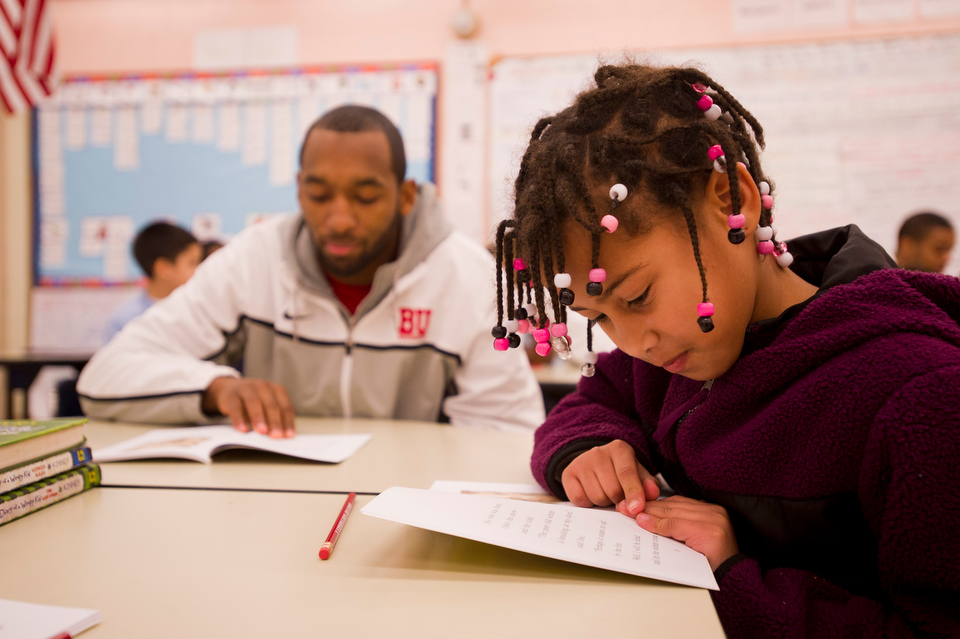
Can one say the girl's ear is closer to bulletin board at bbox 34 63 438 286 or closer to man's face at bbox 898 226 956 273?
man's face at bbox 898 226 956 273

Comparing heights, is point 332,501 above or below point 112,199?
below

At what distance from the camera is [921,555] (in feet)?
1.62

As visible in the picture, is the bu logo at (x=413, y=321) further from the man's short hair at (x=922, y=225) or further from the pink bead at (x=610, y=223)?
the man's short hair at (x=922, y=225)

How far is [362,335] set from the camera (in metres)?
1.49

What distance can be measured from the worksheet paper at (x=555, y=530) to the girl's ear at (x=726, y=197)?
1.09 ft

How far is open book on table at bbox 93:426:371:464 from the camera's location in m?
0.95

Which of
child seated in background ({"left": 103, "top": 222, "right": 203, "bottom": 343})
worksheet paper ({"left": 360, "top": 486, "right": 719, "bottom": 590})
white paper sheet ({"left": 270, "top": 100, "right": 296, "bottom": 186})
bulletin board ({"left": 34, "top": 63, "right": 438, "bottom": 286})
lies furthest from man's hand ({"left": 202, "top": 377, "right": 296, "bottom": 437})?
white paper sheet ({"left": 270, "top": 100, "right": 296, "bottom": 186})

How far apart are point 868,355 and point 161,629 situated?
2.08 ft

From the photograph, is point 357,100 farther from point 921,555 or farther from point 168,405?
point 921,555

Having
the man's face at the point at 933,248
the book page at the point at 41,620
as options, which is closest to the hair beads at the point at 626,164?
the book page at the point at 41,620

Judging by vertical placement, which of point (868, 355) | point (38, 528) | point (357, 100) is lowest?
point (38, 528)

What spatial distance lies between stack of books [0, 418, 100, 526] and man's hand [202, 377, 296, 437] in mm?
308

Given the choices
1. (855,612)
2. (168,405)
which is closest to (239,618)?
(855,612)

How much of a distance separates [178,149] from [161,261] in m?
0.72
